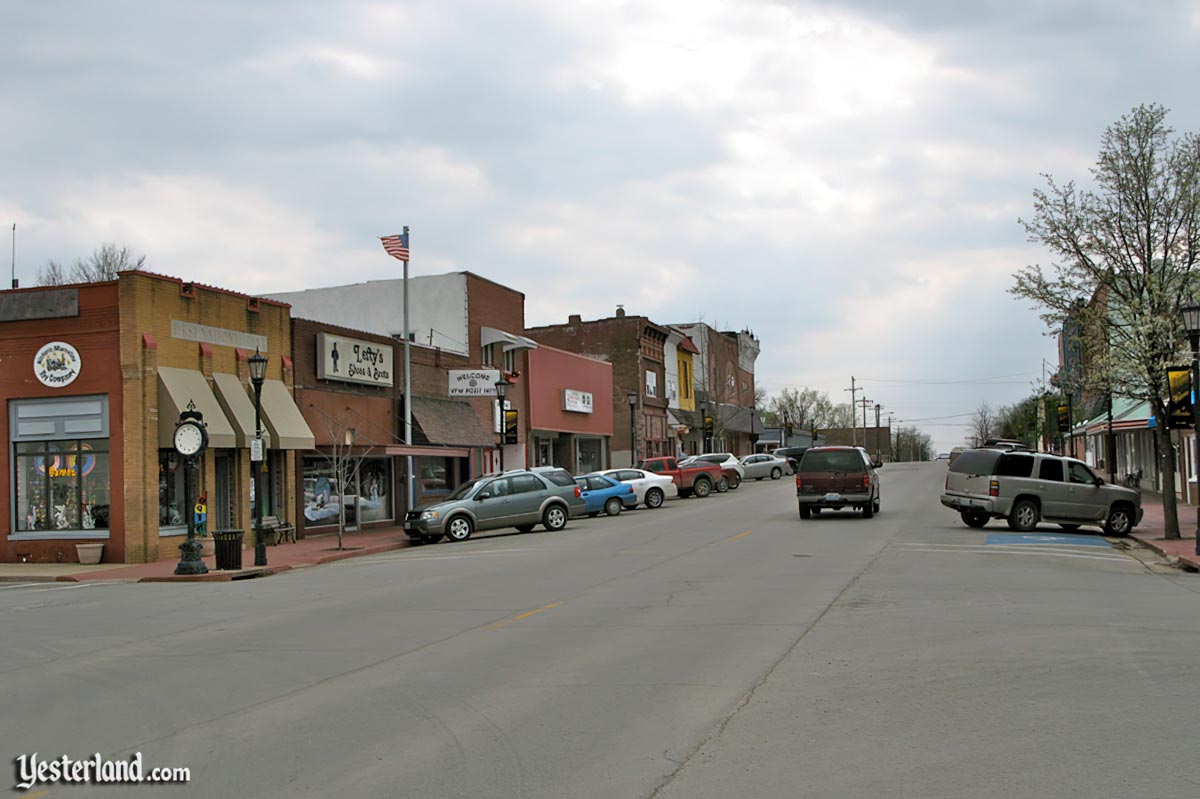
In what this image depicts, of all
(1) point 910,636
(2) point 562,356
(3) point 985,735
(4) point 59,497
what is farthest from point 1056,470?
(2) point 562,356

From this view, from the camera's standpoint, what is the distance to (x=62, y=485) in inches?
1000

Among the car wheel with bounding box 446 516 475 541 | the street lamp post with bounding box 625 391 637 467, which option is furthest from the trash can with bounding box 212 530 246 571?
the street lamp post with bounding box 625 391 637 467

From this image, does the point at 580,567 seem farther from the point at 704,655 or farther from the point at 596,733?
the point at 596,733

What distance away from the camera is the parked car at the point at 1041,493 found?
24.8 metres

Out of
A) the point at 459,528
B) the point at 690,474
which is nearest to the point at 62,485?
the point at 459,528

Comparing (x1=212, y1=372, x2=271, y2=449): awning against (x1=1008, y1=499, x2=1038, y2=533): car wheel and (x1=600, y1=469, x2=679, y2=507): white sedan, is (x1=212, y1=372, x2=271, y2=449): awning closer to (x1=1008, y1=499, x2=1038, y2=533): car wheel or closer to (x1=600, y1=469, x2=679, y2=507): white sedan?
(x1=600, y1=469, x2=679, y2=507): white sedan

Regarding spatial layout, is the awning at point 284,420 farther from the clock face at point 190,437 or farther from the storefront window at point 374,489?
the clock face at point 190,437

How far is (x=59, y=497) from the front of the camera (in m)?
25.4

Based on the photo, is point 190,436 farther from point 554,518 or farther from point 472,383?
point 472,383

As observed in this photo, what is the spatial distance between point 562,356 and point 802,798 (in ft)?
147

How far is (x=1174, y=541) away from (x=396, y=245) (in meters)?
22.6

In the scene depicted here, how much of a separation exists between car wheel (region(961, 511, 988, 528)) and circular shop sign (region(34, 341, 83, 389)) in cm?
2190

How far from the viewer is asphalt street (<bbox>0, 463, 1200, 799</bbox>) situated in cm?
639

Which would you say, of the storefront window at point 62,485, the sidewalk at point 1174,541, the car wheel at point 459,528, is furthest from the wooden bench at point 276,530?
the sidewalk at point 1174,541
